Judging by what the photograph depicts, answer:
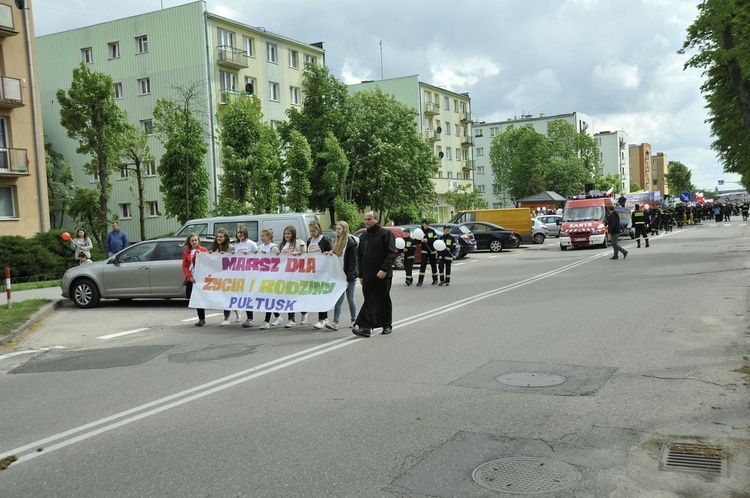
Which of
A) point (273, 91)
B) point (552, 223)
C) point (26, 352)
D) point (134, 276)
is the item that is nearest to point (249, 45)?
point (273, 91)

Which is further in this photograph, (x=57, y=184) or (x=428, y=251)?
A: (x=57, y=184)

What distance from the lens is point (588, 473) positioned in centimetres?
445

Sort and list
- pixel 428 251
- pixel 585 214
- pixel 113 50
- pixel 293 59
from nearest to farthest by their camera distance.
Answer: pixel 428 251
pixel 585 214
pixel 113 50
pixel 293 59

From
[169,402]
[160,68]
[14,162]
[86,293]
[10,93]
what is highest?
[160,68]

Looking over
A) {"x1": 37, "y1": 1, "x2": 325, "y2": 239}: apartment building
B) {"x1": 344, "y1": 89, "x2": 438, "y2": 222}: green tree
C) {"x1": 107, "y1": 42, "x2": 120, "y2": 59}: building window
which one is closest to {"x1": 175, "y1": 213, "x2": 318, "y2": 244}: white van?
{"x1": 37, "y1": 1, "x2": 325, "y2": 239}: apartment building

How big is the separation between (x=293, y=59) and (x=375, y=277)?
1723 inches

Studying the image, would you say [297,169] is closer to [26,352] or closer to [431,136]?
[26,352]

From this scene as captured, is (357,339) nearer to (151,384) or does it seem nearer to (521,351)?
(521,351)

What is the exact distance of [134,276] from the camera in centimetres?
1511

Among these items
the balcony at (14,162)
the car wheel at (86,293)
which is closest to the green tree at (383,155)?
the balcony at (14,162)

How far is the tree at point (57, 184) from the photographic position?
149 ft

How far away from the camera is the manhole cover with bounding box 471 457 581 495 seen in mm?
4254

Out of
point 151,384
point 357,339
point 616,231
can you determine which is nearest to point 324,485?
point 151,384

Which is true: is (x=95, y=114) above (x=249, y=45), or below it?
below
